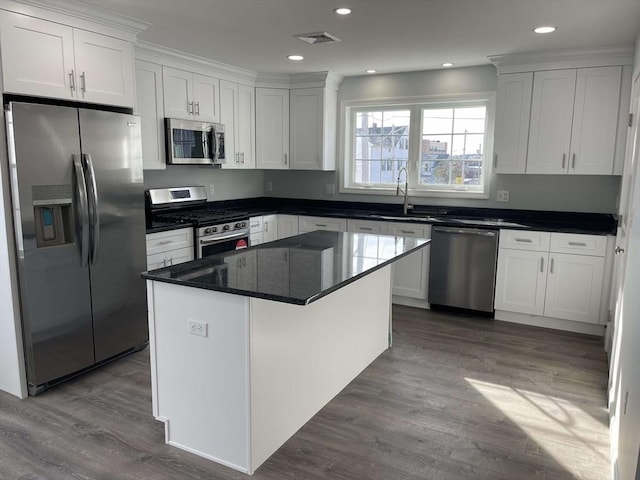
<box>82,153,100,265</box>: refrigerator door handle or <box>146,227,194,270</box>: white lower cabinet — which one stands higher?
<box>82,153,100,265</box>: refrigerator door handle

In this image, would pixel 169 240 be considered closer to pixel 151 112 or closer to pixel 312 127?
pixel 151 112

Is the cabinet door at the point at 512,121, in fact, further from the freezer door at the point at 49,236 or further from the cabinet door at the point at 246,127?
the freezer door at the point at 49,236

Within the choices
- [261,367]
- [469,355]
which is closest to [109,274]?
[261,367]

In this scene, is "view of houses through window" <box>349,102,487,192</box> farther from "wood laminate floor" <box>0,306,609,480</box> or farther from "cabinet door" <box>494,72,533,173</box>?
"wood laminate floor" <box>0,306,609,480</box>

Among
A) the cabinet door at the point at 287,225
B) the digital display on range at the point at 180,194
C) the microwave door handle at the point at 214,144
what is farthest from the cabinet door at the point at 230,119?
the cabinet door at the point at 287,225

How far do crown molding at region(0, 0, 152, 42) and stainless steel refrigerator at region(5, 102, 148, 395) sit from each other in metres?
0.57

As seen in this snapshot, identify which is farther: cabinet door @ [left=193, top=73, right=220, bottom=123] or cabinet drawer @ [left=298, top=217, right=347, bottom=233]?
cabinet drawer @ [left=298, top=217, right=347, bottom=233]

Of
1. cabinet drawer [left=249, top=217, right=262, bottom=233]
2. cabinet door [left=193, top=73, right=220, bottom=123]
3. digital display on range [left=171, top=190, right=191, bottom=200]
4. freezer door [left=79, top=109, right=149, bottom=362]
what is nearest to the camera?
freezer door [left=79, top=109, right=149, bottom=362]

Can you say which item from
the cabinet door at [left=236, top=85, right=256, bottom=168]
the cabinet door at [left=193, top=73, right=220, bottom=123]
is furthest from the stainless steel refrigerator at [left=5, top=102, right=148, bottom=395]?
the cabinet door at [left=236, top=85, right=256, bottom=168]

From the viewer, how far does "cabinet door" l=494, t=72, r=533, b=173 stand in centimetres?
437

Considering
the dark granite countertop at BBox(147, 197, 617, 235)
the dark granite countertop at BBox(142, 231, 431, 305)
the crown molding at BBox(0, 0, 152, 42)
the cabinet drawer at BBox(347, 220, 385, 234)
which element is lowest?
the cabinet drawer at BBox(347, 220, 385, 234)

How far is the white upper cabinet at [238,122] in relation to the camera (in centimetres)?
503

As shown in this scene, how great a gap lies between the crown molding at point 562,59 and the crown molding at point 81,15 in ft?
9.99

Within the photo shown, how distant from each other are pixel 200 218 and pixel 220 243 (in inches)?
12.2
